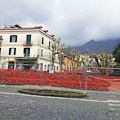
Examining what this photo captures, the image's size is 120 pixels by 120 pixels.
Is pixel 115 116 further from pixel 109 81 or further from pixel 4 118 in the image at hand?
pixel 109 81

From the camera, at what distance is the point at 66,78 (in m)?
11.8

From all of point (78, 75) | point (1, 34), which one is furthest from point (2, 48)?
point (78, 75)

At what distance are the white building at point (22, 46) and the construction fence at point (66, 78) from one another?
26.3 m

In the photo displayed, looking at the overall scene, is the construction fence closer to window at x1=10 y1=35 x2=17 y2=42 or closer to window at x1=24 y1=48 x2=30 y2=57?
window at x1=24 y1=48 x2=30 y2=57

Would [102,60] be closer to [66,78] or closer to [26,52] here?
[26,52]

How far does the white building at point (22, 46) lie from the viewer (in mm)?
39969

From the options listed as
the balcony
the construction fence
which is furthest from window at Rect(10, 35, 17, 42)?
the construction fence

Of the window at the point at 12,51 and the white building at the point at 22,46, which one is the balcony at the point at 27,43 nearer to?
the white building at the point at 22,46

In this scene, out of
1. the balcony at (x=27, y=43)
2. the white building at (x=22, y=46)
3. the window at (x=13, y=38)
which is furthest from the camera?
the window at (x=13, y=38)

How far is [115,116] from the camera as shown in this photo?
475 cm

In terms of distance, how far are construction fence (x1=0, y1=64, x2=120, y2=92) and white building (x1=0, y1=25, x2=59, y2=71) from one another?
26307mm

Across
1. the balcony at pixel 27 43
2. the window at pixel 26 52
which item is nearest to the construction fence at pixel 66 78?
the window at pixel 26 52

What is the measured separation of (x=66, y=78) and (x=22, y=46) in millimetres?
31252

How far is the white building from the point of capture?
40.0 meters
